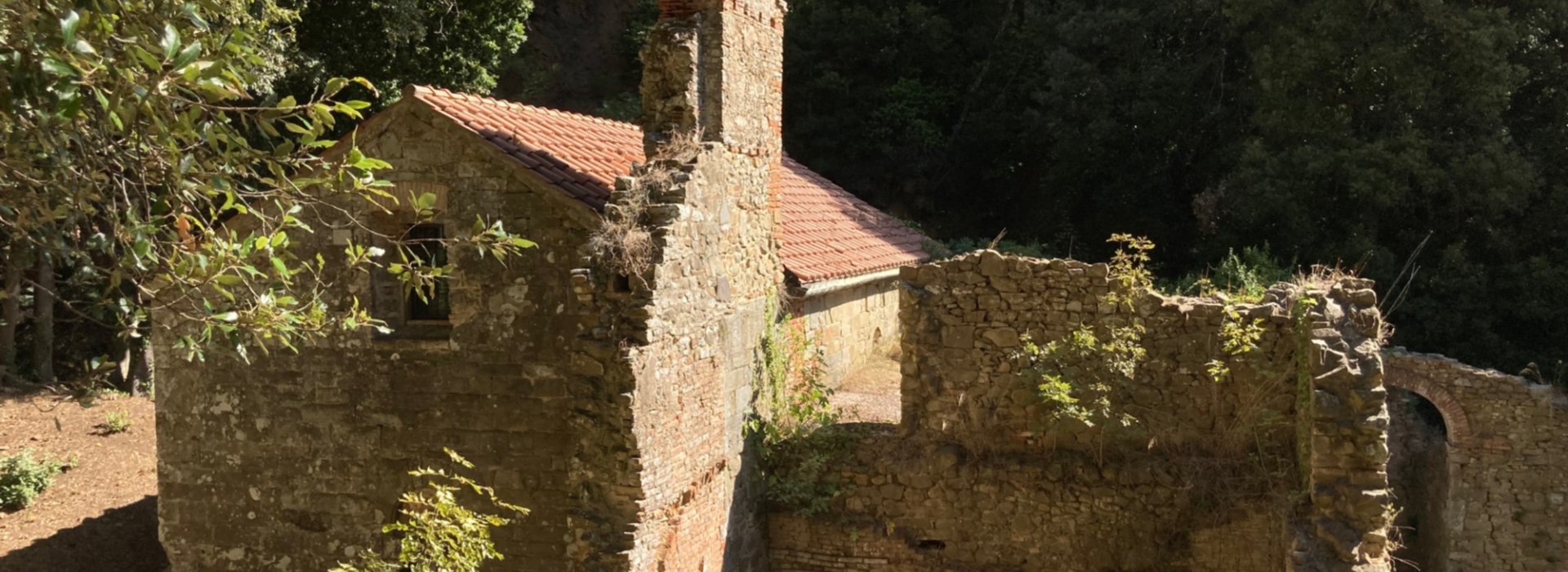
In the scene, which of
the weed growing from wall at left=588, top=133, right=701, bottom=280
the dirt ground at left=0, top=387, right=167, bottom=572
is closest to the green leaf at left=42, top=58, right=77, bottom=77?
the weed growing from wall at left=588, top=133, right=701, bottom=280

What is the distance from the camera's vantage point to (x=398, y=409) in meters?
10.2

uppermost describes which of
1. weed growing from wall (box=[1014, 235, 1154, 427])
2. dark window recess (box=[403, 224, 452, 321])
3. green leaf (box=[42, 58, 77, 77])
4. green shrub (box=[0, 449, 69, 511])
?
green leaf (box=[42, 58, 77, 77])

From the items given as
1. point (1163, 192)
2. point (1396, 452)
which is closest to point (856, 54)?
point (1163, 192)

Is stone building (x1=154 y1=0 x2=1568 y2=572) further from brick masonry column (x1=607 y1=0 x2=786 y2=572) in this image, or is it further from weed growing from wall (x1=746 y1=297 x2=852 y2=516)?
weed growing from wall (x1=746 y1=297 x2=852 y2=516)

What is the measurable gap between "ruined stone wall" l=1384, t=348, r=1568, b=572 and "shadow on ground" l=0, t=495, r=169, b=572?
17454 millimetres

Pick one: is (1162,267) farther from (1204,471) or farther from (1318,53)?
(1204,471)

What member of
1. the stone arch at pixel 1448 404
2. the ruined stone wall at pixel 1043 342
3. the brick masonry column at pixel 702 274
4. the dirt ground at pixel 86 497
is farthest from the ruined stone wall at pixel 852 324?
the dirt ground at pixel 86 497

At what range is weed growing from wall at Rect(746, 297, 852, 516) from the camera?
34.8ft

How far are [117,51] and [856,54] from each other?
79.6 feet

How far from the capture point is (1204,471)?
31.8 ft

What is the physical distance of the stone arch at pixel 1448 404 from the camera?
603 inches

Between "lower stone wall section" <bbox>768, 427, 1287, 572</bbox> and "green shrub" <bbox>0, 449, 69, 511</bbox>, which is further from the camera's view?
"green shrub" <bbox>0, 449, 69, 511</bbox>

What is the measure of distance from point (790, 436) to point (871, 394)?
4.20 meters

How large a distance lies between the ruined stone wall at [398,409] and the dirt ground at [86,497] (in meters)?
2.84
